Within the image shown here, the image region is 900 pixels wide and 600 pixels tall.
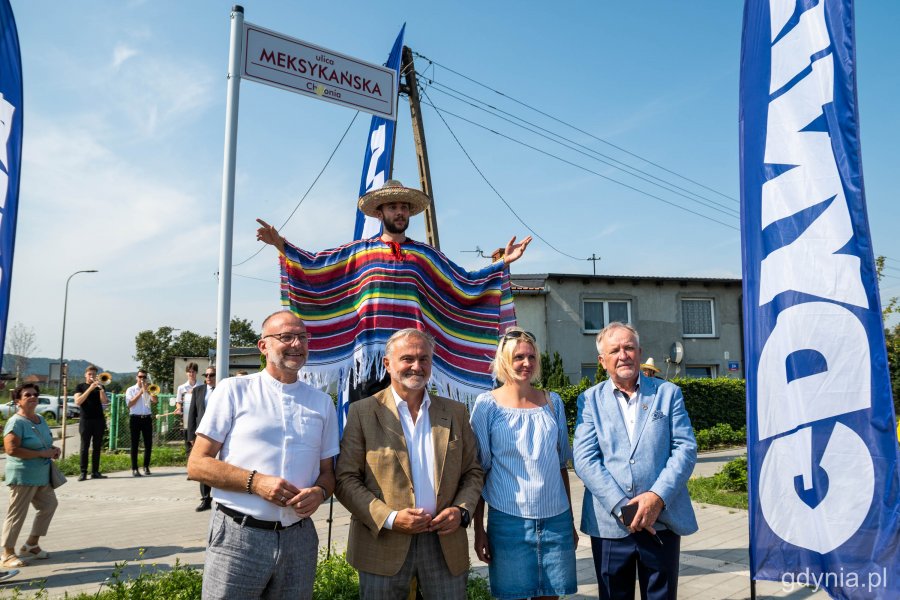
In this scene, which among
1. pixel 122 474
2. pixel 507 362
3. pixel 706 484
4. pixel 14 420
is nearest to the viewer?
pixel 507 362

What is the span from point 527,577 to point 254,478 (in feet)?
4.57

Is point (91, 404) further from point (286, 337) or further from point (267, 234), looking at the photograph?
point (286, 337)

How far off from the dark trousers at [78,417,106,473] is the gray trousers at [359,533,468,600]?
31.5 feet

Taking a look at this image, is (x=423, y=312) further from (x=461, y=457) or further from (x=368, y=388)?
(x=461, y=457)

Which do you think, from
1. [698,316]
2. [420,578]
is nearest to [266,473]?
[420,578]

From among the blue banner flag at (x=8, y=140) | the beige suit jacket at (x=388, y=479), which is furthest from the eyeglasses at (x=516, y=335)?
the blue banner flag at (x=8, y=140)

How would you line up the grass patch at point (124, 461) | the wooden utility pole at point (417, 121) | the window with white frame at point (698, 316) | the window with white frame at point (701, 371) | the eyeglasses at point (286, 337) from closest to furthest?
the eyeglasses at point (286, 337), the wooden utility pole at point (417, 121), the grass patch at point (124, 461), the window with white frame at point (701, 371), the window with white frame at point (698, 316)

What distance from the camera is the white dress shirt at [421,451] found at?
3105 mm

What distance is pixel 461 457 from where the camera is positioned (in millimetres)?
3262

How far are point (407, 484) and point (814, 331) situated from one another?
2.26 meters

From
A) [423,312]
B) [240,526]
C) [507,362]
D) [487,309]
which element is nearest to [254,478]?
[240,526]

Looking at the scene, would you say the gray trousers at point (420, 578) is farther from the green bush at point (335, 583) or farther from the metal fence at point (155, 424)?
the metal fence at point (155, 424)

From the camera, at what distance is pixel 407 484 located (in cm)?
308

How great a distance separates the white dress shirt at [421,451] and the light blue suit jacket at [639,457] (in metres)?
0.80
